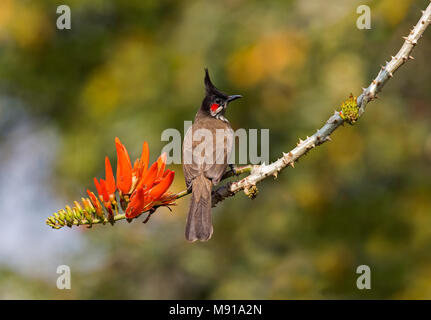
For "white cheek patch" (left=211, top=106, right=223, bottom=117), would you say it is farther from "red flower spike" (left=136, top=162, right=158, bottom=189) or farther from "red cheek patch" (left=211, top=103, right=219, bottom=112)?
"red flower spike" (left=136, top=162, right=158, bottom=189)

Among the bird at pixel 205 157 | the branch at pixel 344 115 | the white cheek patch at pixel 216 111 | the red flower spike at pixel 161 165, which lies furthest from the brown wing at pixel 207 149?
the red flower spike at pixel 161 165

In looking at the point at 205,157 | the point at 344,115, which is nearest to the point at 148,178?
the point at 344,115

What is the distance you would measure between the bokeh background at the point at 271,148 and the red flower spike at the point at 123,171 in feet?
13.0

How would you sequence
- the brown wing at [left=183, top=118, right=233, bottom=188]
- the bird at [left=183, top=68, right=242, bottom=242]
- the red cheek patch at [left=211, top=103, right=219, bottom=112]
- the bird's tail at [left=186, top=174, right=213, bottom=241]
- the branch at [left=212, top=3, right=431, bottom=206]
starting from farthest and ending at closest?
the red cheek patch at [left=211, top=103, right=219, bottom=112], the brown wing at [left=183, top=118, right=233, bottom=188], the bird at [left=183, top=68, right=242, bottom=242], the bird's tail at [left=186, top=174, right=213, bottom=241], the branch at [left=212, top=3, right=431, bottom=206]

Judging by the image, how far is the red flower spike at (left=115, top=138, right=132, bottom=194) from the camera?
1.86 meters

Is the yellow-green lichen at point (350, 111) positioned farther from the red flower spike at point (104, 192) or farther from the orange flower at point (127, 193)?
the red flower spike at point (104, 192)

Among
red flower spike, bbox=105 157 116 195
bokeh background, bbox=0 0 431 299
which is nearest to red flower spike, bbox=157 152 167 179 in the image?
red flower spike, bbox=105 157 116 195

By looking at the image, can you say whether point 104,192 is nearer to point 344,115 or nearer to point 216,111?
point 344,115

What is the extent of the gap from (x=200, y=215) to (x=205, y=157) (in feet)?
2.45

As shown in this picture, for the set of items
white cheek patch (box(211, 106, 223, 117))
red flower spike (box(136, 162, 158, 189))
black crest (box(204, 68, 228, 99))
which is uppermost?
black crest (box(204, 68, 228, 99))

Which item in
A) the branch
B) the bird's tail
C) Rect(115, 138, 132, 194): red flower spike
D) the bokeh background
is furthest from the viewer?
the bokeh background

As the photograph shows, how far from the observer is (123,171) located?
74.8 inches

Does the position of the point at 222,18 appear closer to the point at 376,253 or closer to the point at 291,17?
the point at 291,17

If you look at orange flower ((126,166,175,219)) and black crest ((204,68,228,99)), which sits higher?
black crest ((204,68,228,99))
